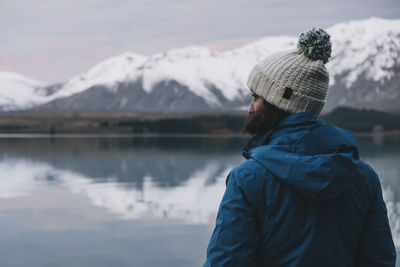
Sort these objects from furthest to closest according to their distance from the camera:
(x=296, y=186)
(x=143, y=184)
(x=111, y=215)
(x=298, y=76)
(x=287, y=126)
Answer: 1. (x=143, y=184)
2. (x=111, y=215)
3. (x=298, y=76)
4. (x=287, y=126)
5. (x=296, y=186)

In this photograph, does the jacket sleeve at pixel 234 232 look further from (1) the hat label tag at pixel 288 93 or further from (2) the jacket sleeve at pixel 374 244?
(2) the jacket sleeve at pixel 374 244

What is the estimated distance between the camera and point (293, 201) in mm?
1892

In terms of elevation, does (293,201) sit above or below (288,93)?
below

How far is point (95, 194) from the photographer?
16609mm

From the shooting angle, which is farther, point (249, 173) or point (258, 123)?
point (258, 123)

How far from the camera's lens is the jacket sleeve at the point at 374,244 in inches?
84.4

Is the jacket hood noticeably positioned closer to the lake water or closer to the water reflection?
the lake water

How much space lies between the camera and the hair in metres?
2.07

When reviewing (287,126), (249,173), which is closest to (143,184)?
(287,126)

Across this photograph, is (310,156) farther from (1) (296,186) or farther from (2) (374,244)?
(2) (374,244)

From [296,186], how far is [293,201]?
8 cm

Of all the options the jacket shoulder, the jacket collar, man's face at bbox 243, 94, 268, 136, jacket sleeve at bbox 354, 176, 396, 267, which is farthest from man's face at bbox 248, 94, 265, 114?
jacket sleeve at bbox 354, 176, 396, 267

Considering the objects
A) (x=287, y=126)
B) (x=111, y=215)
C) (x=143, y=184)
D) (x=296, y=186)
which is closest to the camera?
(x=296, y=186)

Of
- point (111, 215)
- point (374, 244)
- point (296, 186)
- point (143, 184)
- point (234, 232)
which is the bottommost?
point (143, 184)
